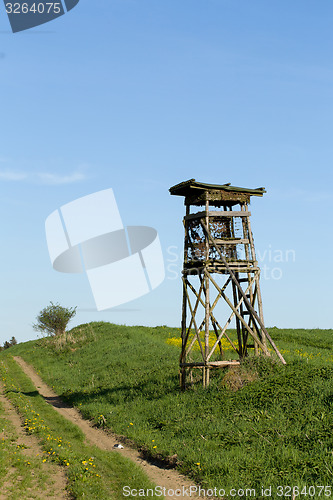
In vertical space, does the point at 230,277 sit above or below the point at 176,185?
below

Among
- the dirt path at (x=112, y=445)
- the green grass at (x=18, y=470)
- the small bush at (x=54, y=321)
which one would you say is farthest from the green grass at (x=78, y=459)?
the small bush at (x=54, y=321)

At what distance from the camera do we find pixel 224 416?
1656cm

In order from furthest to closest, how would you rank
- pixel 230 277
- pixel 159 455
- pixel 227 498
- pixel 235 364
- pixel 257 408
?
pixel 230 277, pixel 235 364, pixel 257 408, pixel 159 455, pixel 227 498

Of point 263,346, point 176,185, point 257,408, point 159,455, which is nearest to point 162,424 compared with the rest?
point 159,455

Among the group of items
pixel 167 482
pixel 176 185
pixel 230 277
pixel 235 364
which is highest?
pixel 176 185

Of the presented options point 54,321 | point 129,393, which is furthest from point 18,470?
point 54,321

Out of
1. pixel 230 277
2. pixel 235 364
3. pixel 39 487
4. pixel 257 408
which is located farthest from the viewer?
pixel 230 277

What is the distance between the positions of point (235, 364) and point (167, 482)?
872 centimetres

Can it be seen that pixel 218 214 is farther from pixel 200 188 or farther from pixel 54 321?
pixel 54 321

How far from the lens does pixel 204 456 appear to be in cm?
1348

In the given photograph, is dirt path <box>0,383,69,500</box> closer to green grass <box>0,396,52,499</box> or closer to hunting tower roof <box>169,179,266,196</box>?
green grass <box>0,396,52,499</box>

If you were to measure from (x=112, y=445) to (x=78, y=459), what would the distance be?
8.15 ft

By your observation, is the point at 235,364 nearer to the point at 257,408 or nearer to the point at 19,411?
the point at 257,408

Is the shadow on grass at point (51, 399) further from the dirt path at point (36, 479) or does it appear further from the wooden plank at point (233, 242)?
the wooden plank at point (233, 242)
